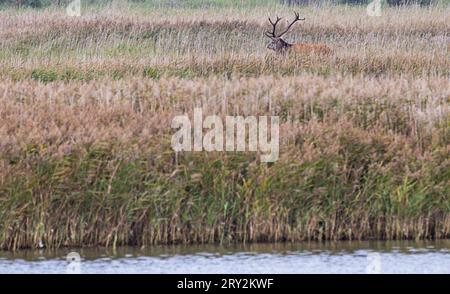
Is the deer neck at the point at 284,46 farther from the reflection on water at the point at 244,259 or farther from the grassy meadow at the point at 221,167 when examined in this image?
the reflection on water at the point at 244,259

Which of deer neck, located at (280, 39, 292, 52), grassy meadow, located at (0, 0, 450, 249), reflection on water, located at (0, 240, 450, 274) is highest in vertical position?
deer neck, located at (280, 39, 292, 52)

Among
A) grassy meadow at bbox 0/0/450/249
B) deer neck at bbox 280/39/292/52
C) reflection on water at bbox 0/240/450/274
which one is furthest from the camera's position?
deer neck at bbox 280/39/292/52

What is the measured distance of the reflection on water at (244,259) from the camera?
10.7 metres

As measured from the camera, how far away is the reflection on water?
423 inches

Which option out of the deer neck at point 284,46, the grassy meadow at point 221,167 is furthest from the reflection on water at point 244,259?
the deer neck at point 284,46

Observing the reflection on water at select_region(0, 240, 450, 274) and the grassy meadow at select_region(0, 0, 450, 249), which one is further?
the grassy meadow at select_region(0, 0, 450, 249)

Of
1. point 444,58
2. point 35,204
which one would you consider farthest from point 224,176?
point 444,58

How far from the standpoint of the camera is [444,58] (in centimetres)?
2038

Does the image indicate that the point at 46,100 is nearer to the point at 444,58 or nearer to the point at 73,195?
the point at 73,195

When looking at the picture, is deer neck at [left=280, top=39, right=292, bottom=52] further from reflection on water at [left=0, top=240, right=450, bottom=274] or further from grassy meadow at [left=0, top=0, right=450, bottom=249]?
reflection on water at [left=0, top=240, right=450, bottom=274]

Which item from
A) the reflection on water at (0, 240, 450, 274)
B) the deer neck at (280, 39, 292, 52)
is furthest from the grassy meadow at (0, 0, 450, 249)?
the deer neck at (280, 39, 292, 52)

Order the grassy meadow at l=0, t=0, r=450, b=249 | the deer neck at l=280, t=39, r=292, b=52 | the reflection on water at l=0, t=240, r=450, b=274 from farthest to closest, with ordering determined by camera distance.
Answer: the deer neck at l=280, t=39, r=292, b=52
the grassy meadow at l=0, t=0, r=450, b=249
the reflection on water at l=0, t=240, r=450, b=274

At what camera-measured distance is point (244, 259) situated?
434 inches
